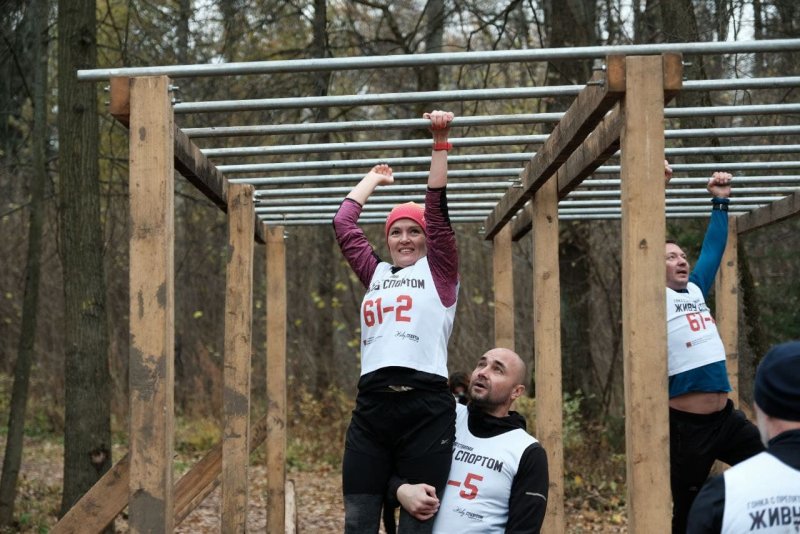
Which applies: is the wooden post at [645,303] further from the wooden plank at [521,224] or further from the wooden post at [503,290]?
the wooden post at [503,290]

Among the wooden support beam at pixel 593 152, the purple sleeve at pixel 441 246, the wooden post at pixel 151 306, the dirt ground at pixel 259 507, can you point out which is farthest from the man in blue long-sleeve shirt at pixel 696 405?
the dirt ground at pixel 259 507

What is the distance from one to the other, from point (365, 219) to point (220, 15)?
558 cm

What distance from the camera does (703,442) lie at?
5578mm

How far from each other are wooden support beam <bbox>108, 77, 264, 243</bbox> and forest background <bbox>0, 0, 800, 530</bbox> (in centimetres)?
179

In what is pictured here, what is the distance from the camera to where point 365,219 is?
25.1ft

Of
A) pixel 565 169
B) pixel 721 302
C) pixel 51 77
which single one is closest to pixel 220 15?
pixel 51 77

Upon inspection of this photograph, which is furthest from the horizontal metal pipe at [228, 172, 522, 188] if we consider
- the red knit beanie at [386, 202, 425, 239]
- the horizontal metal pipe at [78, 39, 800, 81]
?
the horizontal metal pipe at [78, 39, 800, 81]

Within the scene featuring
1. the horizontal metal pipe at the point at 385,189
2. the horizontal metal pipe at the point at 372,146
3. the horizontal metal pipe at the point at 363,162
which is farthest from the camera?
the horizontal metal pipe at the point at 385,189

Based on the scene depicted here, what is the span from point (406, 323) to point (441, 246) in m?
0.36

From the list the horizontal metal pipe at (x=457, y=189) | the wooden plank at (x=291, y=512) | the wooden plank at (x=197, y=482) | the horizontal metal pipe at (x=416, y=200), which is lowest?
the wooden plank at (x=291, y=512)

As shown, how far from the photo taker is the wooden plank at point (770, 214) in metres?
6.89

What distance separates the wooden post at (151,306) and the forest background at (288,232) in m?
3.66

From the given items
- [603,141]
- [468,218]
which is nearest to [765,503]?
[603,141]

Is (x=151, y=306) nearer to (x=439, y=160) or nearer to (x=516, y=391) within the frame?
(x=439, y=160)
